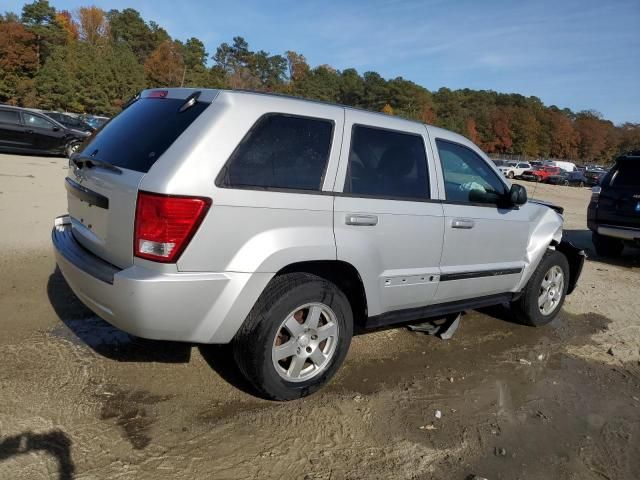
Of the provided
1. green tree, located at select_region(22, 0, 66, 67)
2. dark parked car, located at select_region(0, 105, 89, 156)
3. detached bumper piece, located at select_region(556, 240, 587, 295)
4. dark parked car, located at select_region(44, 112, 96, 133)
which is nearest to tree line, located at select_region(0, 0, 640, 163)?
green tree, located at select_region(22, 0, 66, 67)

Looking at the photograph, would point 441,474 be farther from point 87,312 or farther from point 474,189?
point 87,312

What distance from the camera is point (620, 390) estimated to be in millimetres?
3947

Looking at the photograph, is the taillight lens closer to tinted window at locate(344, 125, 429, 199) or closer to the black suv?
tinted window at locate(344, 125, 429, 199)

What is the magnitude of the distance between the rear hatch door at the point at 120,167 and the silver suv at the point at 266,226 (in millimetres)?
12

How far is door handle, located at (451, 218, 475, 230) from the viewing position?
3879 mm

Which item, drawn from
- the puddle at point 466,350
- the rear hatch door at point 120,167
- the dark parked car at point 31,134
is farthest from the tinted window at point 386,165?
the dark parked car at point 31,134

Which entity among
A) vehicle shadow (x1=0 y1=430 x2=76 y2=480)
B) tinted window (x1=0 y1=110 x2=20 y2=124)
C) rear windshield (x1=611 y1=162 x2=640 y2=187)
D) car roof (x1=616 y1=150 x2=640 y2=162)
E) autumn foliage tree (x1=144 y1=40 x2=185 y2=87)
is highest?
autumn foliage tree (x1=144 y1=40 x2=185 y2=87)

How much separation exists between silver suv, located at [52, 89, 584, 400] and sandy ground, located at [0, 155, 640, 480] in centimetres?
40

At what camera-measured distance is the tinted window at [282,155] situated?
9.37 ft

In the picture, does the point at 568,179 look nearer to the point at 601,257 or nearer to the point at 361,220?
the point at 601,257

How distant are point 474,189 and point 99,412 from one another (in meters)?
3.16

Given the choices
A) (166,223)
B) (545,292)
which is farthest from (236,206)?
(545,292)

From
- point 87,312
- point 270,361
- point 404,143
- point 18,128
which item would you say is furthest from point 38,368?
point 18,128

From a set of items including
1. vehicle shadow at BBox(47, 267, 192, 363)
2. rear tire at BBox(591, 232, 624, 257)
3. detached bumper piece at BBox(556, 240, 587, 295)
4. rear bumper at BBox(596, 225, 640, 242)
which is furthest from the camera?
Answer: rear tire at BBox(591, 232, 624, 257)
